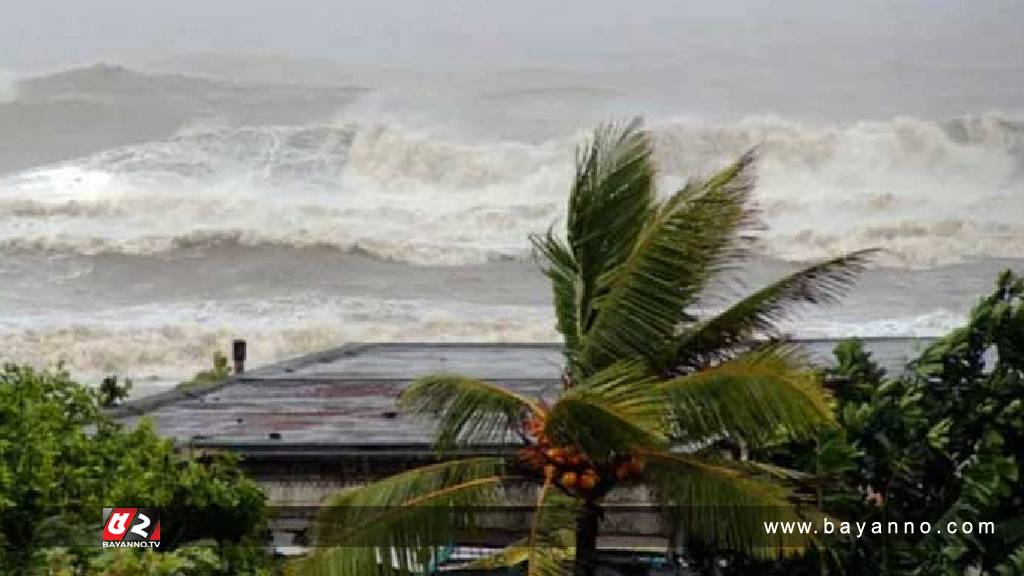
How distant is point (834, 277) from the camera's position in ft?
18.1

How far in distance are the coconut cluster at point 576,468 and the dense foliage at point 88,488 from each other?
3.79ft

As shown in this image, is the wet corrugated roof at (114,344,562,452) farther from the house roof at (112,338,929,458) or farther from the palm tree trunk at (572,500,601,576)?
the palm tree trunk at (572,500,601,576)

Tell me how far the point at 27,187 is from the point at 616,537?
1128 inches

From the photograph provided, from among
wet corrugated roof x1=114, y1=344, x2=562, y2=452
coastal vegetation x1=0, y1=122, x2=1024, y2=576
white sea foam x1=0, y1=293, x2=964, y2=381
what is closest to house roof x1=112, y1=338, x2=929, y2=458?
wet corrugated roof x1=114, y1=344, x2=562, y2=452

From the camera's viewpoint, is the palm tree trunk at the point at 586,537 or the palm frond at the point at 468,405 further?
the palm frond at the point at 468,405

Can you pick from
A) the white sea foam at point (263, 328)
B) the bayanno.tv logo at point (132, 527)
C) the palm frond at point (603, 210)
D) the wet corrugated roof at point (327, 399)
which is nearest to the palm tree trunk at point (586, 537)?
the palm frond at point (603, 210)

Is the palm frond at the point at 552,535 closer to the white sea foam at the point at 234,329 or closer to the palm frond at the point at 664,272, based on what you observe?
the palm frond at the point at 664,272

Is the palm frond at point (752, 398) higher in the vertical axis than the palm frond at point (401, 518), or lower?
higher

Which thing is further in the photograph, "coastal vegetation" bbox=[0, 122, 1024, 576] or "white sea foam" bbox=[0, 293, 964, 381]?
"white sea foam" bbox=[0, 293, 964, 381]

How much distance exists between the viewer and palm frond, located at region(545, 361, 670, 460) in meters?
4.78

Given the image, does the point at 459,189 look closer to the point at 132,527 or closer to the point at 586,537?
the point at 132,527

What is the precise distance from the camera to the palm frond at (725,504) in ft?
16.1

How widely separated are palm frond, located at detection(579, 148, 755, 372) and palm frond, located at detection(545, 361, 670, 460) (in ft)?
0.56

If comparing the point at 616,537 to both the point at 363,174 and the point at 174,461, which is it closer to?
Result: the point at 174,461
